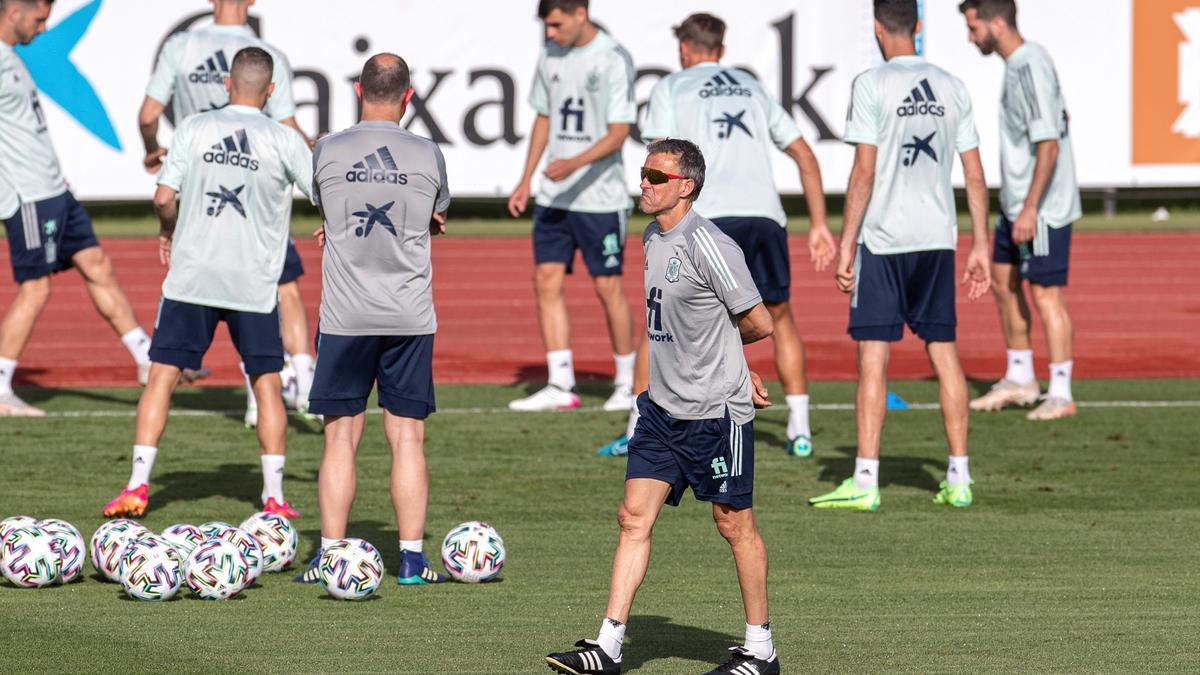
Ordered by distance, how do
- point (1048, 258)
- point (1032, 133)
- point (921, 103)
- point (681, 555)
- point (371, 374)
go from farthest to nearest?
point (1048, 258), point (1032, 133), point (921, 103), point (681, 555), point (371, 374)

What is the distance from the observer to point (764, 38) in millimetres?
24828

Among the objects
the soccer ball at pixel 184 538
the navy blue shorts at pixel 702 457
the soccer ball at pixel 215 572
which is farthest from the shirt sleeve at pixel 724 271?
the soccer ball at pixel 184 538

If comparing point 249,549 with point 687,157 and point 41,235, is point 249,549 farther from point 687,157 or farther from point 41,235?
point 41,235

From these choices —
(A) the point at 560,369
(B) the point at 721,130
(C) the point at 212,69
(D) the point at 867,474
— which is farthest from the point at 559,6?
(D) the point at 867,474

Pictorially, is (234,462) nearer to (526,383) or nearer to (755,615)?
(526,383)

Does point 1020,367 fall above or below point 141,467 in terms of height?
below

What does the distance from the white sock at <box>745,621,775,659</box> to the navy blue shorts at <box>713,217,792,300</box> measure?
186 inches

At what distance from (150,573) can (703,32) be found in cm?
505

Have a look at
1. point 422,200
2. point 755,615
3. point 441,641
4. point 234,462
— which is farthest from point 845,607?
point 234,462

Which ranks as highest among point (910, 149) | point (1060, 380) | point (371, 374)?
point (910, 149)

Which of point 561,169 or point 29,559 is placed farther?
point 561,169

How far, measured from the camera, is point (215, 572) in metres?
7.41

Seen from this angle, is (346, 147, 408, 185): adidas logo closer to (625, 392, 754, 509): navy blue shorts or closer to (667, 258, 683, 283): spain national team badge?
(667, 258, 683, 283): spain national team badge

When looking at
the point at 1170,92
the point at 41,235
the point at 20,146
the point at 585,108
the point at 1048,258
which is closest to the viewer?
the point at 20,146
